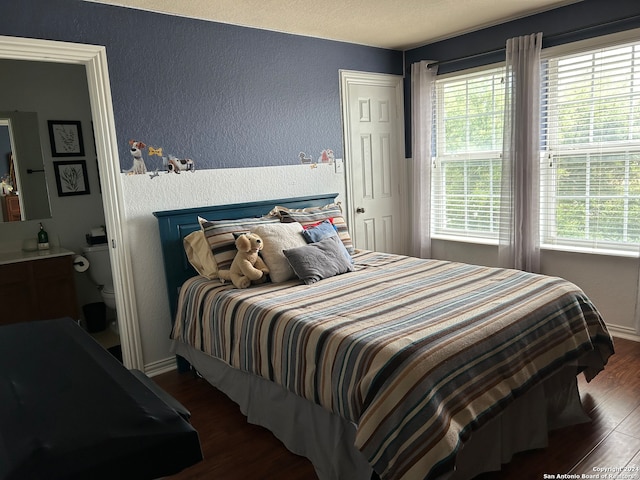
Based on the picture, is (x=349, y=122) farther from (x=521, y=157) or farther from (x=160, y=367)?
(x=160, y=367)

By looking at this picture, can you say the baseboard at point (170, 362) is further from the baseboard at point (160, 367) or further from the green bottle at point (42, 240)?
the green bottle at point (42, 240)

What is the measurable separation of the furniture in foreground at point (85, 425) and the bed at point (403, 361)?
43.4 inches

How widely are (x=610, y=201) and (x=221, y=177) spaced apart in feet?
9.04

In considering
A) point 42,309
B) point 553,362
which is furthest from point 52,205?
point 553,362

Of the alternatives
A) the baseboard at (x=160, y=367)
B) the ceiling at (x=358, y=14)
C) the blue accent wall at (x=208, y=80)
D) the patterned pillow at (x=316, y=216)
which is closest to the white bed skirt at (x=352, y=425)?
the baseboard at (x=160, y=367)

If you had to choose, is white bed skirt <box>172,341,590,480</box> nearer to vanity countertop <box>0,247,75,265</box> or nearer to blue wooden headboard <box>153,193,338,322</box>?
blue wooden headboard <box>153,193,338,322</box>

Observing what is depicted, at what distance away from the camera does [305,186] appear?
12.8ft

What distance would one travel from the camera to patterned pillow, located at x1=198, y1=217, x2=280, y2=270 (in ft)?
9.70

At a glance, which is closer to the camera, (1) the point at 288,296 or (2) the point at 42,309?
(1) the point at 288,296

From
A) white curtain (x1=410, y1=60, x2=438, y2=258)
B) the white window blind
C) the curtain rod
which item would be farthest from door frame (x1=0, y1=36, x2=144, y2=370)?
the white window blind

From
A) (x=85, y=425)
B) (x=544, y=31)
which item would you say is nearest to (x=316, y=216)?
(x=544, y=31)

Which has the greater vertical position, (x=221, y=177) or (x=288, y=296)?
(x=221, y=177)

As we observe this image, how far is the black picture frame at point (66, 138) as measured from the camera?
407cm

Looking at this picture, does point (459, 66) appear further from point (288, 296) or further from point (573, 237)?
point (288, 296)
